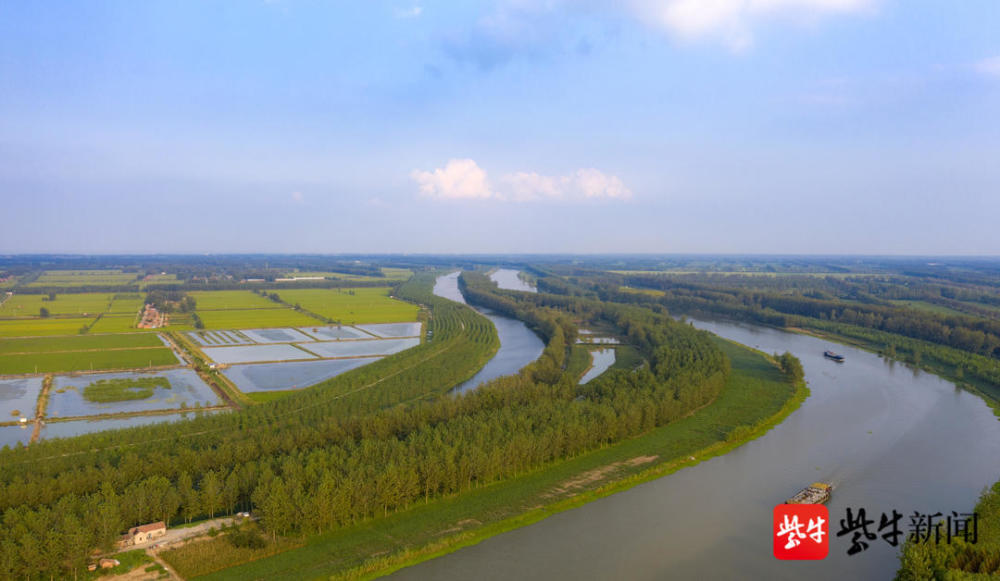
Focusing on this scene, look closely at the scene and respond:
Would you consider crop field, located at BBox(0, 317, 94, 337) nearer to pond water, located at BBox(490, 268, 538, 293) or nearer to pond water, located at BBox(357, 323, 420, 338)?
pond water, located at BBox(357, 323, 420, 338)

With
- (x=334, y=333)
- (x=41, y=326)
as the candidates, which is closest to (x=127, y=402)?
(x=334, y=333)

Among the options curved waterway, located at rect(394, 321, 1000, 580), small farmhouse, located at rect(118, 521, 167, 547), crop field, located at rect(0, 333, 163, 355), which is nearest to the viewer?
small farmhouse, located at rect(118, 521, 167, 547)

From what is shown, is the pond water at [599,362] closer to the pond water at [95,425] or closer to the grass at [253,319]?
the pond water at [95,425]

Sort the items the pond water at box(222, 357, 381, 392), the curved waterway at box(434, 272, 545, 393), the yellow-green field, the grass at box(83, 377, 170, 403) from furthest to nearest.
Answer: the yellow-green field
the curved waterway at box(434, 272, 545, 393)
the pond water at box(222, 357, 381, 392)
the grass at box(83, 377, 170, 403)

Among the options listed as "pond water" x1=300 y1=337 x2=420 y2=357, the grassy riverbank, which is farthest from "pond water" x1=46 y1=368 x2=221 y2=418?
the grassy riverbank

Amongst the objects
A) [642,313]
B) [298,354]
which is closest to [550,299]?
[642,313]

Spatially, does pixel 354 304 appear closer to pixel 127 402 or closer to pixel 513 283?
pixel 127 402
